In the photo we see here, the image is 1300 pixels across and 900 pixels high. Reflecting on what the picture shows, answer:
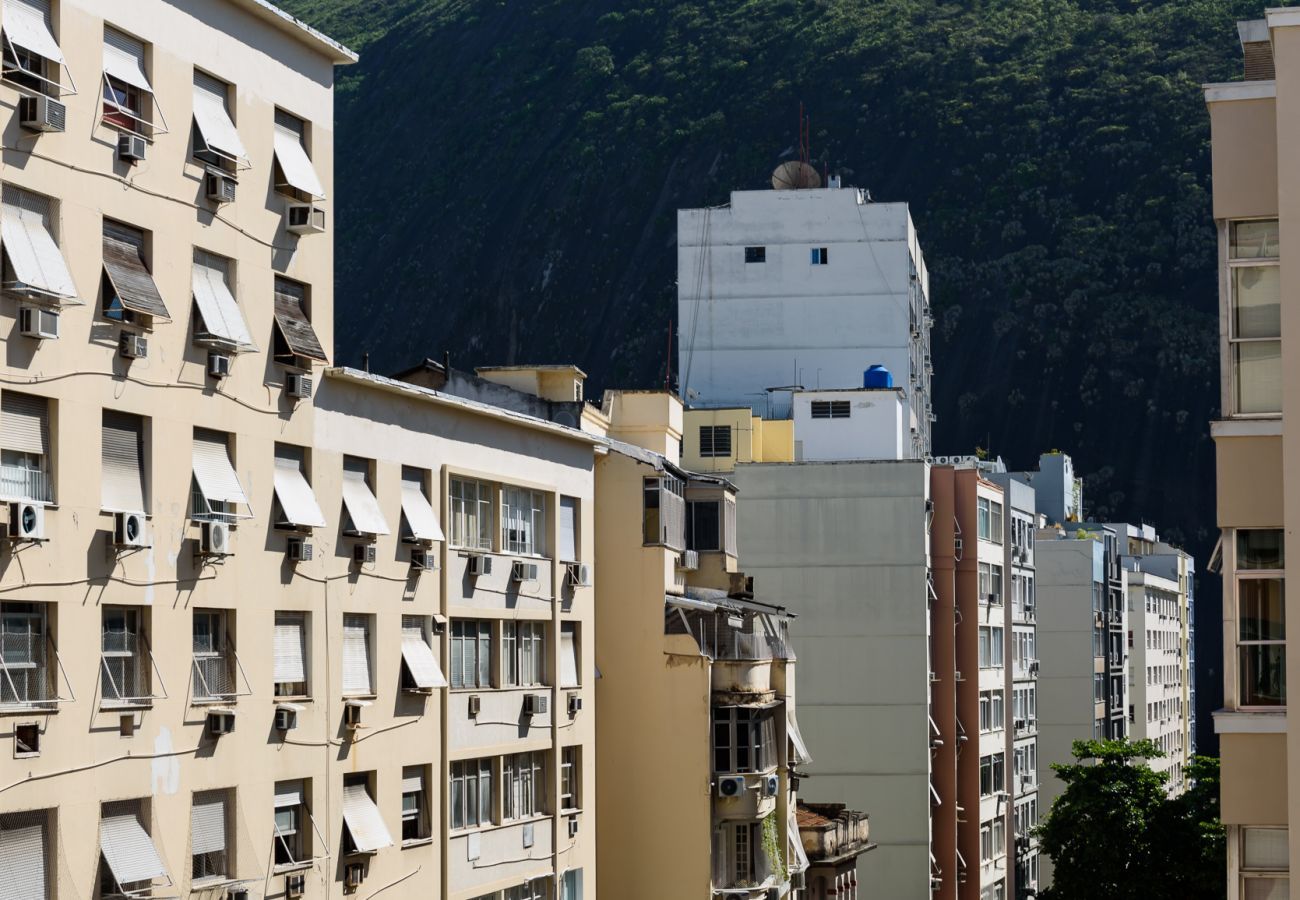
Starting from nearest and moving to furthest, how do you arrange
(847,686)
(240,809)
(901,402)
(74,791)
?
(74,791)
(240,809)
(847,686)
(901,402)

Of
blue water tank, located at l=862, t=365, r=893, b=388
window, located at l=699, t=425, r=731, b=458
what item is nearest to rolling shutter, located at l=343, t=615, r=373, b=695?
window, located at l=699, t=425, r=731, b=458

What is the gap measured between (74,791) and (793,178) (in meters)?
69.1

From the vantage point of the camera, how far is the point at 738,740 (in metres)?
49.2

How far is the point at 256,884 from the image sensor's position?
31.4 m

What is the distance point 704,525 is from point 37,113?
30.0 metres

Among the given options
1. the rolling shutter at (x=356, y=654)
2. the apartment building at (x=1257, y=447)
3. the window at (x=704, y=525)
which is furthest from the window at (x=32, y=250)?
the window at (x=704, y=525)

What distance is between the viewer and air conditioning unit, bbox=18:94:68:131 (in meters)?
26.4

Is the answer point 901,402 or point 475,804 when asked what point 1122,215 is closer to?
point 901,402

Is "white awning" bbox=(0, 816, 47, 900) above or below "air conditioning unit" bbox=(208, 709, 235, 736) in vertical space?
below

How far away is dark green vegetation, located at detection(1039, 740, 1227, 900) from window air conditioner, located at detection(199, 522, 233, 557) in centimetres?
4859

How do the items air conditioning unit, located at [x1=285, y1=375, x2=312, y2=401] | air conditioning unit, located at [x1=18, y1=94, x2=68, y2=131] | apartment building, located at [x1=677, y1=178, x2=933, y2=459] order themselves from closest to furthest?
1. air conditioning unit, located at [x1=18, y1=94, x2=68, y2=131]
2. air conditioning unit, located at [x1=285, y1=375, x2=312, y2=401]
3. apartment building, located at [x1=677, y1=178, x2=933, y2=459]

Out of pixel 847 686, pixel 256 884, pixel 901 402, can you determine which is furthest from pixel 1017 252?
pixel 256 884

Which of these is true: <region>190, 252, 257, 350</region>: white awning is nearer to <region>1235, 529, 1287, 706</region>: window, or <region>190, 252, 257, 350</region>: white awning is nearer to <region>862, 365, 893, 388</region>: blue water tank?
<region>1235, 529, 1287, 706</region>: window

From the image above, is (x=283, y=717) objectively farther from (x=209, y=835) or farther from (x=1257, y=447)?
(x=1257, y=447)
